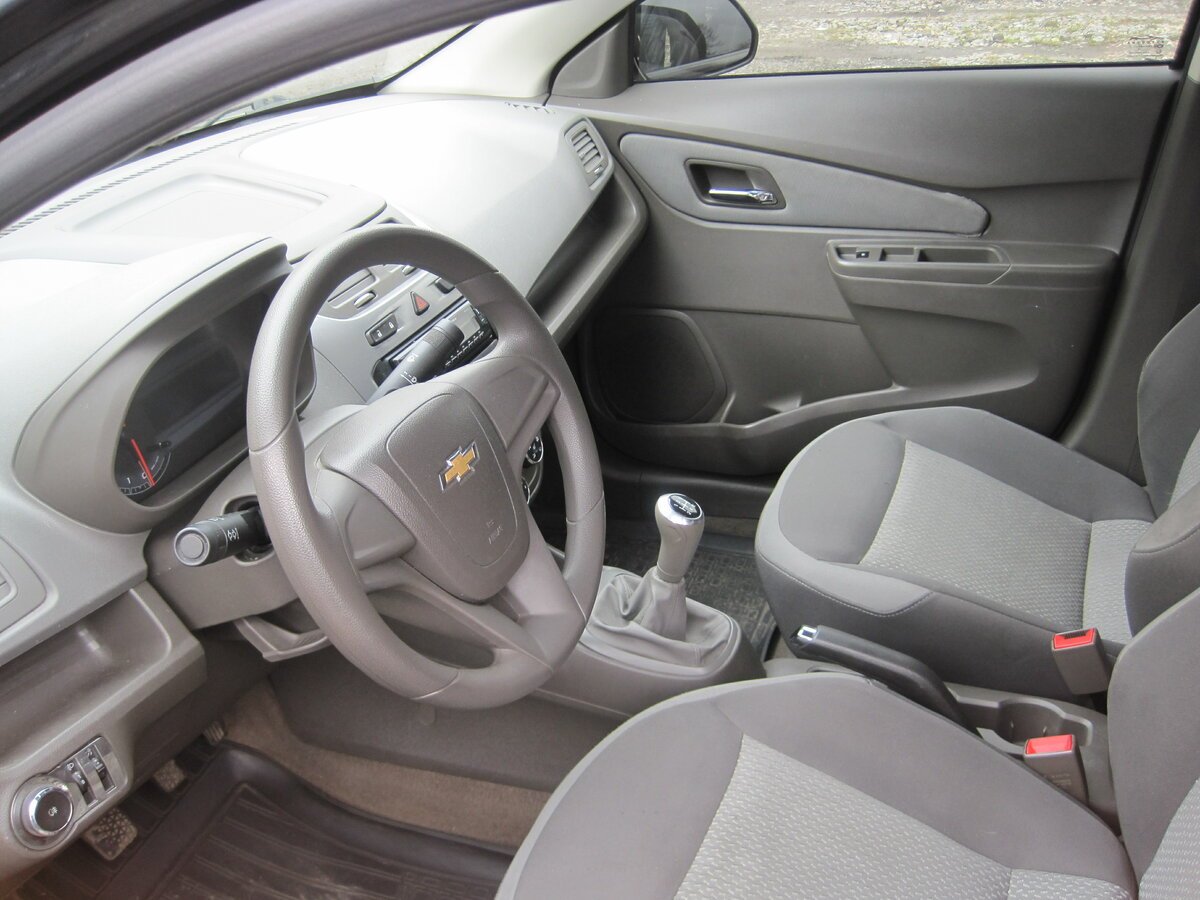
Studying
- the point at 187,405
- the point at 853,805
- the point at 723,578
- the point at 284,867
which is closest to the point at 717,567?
the point at 723,578

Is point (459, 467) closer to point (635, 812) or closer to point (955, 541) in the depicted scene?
point (635, 812)

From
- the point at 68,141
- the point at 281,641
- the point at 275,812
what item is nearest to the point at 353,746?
the point at 275,812

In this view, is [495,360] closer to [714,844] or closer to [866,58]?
[714,844]

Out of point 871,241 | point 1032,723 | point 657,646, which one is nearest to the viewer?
point 1032,723

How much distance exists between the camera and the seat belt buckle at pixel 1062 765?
121cm

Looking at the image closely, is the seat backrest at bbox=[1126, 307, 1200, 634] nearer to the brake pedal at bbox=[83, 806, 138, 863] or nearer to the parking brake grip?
the parking brake grip

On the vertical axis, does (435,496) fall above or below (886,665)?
above

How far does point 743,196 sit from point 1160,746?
53.8 inches

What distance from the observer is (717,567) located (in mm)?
2227

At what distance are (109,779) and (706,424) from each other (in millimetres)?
1449

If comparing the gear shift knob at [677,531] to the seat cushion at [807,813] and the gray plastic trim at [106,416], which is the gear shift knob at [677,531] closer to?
the seat cushion at [807,813]

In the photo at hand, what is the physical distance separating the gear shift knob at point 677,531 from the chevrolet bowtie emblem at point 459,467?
1.22 ft

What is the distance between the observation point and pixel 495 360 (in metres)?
1.19

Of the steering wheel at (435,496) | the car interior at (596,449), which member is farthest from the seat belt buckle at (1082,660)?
the steering wheel at (435,496)
